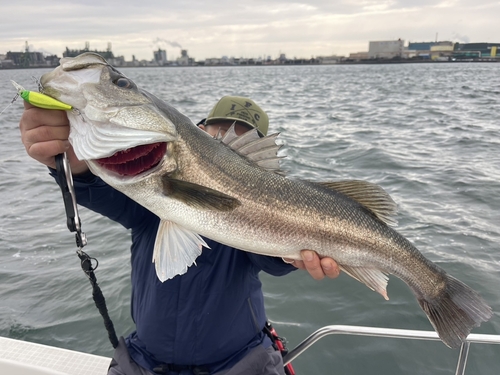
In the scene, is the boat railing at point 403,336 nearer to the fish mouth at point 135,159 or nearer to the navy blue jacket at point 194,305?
the navy blue jacket at point 194,305

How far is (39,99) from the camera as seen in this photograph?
191 cm

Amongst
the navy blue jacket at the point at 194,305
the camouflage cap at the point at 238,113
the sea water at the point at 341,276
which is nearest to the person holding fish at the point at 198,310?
the navy blue jacket at the point at 194,305

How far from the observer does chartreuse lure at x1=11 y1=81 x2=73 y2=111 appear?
6.16ft

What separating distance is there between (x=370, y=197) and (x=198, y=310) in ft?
4.77

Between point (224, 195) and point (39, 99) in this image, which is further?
point (224, 195)

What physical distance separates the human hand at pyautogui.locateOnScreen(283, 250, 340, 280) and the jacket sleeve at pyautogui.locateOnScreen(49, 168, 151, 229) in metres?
1.20

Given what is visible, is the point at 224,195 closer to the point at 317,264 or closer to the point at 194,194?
the point at 194,194

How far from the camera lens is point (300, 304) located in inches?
227

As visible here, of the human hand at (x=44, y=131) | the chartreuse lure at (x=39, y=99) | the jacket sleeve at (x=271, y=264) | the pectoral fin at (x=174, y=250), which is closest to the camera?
the chartreuse lure at (x=39, y=99)

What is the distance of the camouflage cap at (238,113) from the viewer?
3.81 meters

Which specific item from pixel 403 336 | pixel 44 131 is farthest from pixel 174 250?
pixel 403 336

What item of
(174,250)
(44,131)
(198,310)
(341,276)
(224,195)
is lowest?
(341,276)

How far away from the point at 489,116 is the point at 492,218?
1434cm

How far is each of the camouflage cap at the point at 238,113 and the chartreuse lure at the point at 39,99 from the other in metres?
1.90
